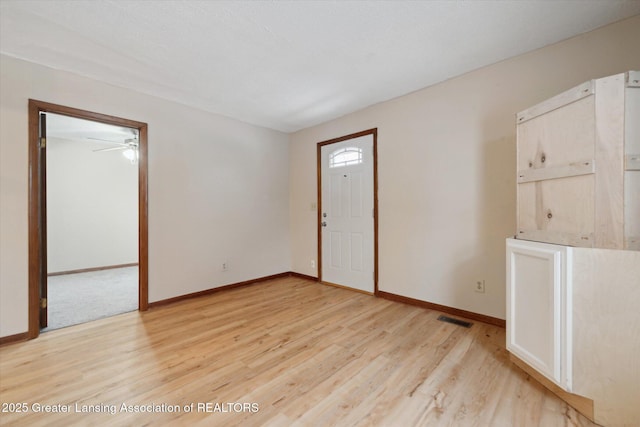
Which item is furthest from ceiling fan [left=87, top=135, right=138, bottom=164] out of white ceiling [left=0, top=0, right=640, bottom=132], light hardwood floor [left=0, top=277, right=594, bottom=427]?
light hardwood floor [left=0, top=277, right=594, bottom=427]

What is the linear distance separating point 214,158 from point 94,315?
228 cm

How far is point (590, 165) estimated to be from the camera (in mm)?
1325

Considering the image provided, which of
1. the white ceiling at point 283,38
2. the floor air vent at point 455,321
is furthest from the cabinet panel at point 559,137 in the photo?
the floor air vent at point 455,321

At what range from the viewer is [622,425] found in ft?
4.07

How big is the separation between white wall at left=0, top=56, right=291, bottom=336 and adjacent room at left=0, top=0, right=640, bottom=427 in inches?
0.8

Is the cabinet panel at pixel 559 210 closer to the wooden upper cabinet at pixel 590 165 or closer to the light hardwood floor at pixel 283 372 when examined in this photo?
the wooden upper cabinet at pixel 590 165

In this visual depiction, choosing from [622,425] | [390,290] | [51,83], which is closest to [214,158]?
[51,83]

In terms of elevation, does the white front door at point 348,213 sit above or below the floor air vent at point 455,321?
above

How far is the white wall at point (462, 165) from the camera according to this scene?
205 centimetres

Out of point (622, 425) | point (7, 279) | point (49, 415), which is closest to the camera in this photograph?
point (622, 425)

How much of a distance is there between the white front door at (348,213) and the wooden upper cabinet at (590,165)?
76.6 inches

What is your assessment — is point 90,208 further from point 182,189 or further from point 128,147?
point 182,189

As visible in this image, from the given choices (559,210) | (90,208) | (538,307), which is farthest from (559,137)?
(90,208)

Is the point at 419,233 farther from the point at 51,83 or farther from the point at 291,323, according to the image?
the point at 51,83
